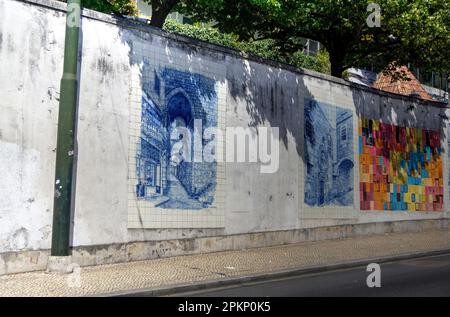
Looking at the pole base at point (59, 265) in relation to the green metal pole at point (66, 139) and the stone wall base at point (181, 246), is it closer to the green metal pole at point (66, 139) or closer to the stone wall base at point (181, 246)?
the green metal pole at point (66, 139)

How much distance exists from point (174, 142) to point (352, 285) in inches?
219

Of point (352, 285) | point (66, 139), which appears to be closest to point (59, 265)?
point (66, 139)

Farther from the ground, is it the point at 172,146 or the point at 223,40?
the point at 223,40

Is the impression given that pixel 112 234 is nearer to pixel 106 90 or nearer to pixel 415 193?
pixel 106 90

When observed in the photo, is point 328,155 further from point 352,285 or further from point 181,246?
point 352,285

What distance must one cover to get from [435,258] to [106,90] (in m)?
8.91

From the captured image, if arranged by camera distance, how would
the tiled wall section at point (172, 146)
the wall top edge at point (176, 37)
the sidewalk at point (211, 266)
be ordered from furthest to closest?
the tiled wall section at point (172, 146) → the wall top edge at point (176, 37) → the sidewalk at point (211, 266)

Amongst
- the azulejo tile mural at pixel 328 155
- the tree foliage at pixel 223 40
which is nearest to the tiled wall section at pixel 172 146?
the azulejo tile mural at pixel 328 155

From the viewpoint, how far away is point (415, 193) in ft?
65.7

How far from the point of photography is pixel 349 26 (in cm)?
1811

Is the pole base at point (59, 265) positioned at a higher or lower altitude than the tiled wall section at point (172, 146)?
lower

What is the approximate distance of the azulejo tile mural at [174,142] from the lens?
12492 millimetres

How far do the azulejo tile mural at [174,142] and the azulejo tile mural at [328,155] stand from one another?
384cm
